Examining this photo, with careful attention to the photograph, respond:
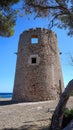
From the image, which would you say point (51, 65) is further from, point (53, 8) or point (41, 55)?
point (53, 8)

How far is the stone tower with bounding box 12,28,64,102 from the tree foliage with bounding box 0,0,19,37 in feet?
29.2

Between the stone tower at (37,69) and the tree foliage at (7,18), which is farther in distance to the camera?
the stone tower at (37,69)

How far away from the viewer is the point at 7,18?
979 cm

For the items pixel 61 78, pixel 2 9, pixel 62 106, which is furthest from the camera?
pixel 61 78

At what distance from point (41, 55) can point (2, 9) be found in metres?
10.3

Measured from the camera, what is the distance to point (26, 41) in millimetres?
19750

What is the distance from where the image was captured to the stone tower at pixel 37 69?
1873 centimetres

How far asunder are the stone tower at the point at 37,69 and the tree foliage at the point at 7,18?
8901 mm

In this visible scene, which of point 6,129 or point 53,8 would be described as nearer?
point 6,129

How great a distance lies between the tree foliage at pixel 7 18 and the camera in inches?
355

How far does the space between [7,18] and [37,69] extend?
9622 mm

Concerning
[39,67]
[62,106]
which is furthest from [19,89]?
[62,106]

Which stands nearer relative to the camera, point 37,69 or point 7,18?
point 7,18

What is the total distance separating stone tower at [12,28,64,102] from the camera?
737 inches
